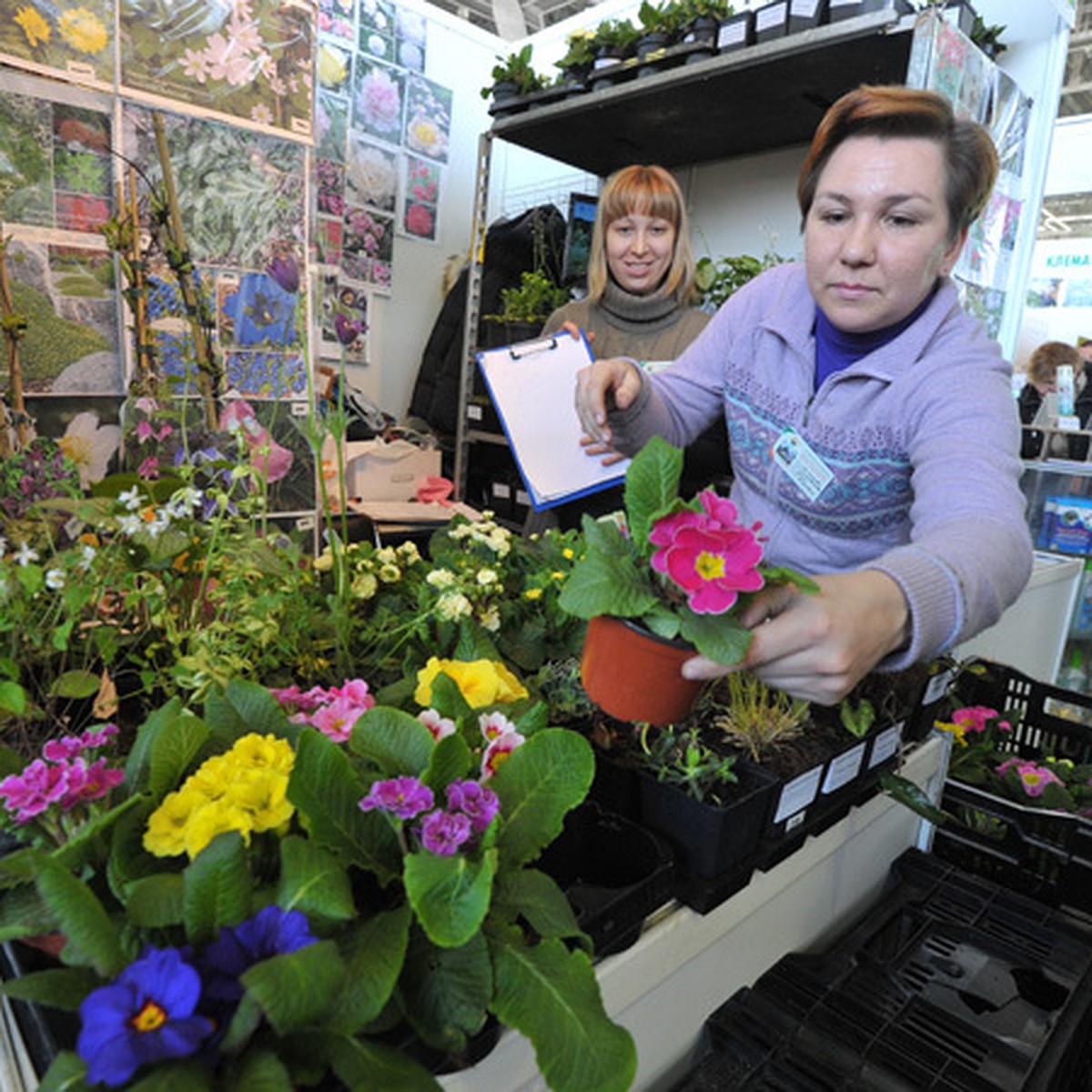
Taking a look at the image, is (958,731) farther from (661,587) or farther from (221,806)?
(221,806)

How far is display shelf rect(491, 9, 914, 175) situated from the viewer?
6.54 ft

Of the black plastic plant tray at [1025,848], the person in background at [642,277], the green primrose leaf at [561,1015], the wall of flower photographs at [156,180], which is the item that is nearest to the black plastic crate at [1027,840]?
the black plastic plant tray at [1025,848]

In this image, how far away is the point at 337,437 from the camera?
30.4 inches

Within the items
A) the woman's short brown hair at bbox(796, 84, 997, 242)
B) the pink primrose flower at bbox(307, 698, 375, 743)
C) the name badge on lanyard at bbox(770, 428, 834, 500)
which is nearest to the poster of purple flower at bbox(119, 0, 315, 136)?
the woman's short brown hair at bbox(796, 84, 997, 242)

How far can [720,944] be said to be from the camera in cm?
77

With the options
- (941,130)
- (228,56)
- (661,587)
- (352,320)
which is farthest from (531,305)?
(661,587)

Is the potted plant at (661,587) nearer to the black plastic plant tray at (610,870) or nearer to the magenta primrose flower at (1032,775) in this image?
the black plastic plant tray at (610,870)

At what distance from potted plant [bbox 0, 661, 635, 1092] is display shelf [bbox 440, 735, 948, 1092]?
3.3 inches

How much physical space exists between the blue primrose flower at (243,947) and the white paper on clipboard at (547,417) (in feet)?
4.11

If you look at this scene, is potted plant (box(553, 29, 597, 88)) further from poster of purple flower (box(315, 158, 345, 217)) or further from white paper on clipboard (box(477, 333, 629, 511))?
white paper on clipboard (box(477, 333, 629, 511))

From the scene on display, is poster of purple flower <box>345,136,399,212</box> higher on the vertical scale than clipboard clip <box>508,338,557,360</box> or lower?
higher

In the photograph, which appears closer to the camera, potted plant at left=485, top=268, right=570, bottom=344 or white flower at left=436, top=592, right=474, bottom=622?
white flower at left=436, top=592, right=474, bottom=622

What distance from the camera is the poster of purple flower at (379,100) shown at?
3449 mm

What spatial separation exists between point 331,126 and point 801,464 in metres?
3.23
